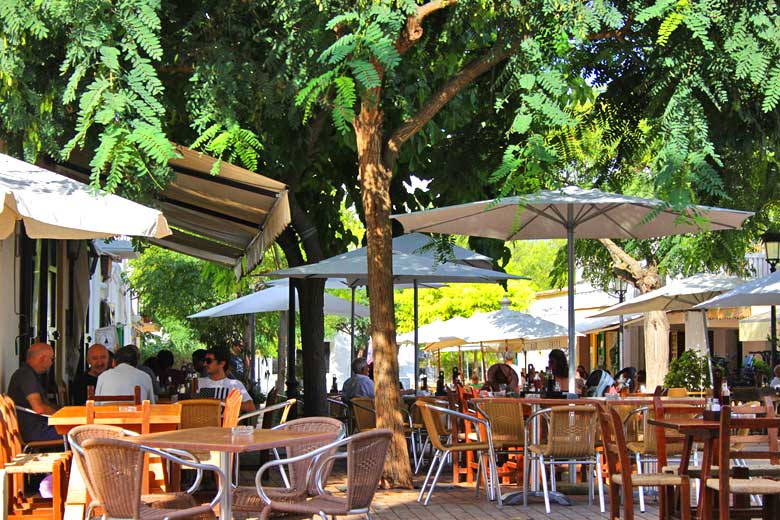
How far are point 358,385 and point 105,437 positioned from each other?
870cm

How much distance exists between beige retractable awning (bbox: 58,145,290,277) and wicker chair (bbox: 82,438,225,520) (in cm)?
383

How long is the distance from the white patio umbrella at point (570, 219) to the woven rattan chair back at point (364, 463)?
3562mm

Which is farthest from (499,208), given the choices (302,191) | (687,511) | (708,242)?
(708,242)

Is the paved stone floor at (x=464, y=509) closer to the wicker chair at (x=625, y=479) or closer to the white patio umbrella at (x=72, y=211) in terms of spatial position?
the wicker chair at (x=625, y=479)

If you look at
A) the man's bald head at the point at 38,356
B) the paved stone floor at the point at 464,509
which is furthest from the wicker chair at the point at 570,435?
the man's bald head at the point at 38,356

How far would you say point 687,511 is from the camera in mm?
7656

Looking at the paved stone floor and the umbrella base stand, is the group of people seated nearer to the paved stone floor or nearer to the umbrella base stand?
the paved stone floor

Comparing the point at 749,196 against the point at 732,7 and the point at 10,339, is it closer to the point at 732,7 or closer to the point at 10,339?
the point at 732,7

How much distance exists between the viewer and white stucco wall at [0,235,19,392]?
36.7 ft

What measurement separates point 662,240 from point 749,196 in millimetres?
13237

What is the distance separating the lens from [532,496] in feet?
36.2

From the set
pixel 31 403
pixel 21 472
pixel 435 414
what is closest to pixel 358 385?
pixel 435 414

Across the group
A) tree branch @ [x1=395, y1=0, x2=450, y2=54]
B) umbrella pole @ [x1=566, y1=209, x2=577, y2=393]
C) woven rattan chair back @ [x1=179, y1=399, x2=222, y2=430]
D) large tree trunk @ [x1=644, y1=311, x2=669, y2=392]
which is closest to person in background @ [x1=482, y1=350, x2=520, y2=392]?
umbrella pole @ [x1=566, y1=209, x2=577, y2=393]

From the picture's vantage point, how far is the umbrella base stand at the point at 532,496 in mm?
10734
